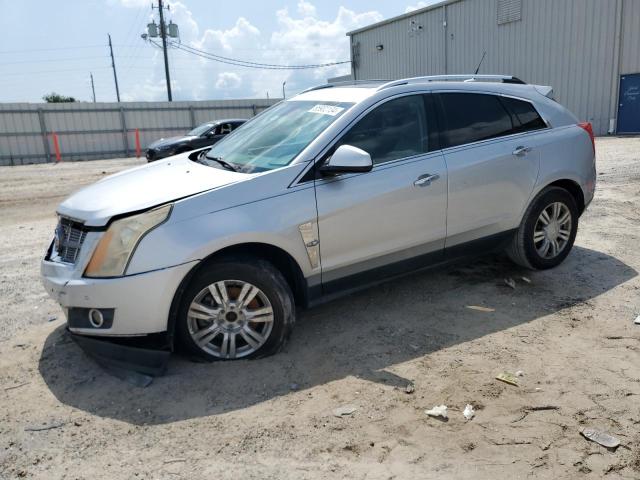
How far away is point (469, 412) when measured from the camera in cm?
303

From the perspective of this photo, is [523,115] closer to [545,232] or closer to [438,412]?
[545,232]

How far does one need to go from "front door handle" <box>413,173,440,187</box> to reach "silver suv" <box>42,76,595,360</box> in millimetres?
11

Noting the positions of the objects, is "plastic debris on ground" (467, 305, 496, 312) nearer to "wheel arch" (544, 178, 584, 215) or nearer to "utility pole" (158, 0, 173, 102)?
"wheel arch" (544, 178, 584, 215)

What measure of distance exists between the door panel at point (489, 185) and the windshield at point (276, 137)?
1.06 m

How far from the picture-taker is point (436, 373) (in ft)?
11.4

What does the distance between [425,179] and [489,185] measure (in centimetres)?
71

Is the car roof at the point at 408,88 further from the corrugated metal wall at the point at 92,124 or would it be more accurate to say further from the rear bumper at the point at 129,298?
the corrugated metal wall at the point at 92,124

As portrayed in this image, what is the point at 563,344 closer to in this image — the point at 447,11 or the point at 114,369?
the point at 114,369

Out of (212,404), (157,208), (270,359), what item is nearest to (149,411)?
(212,404)

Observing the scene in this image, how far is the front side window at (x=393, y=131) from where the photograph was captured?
13.0ft

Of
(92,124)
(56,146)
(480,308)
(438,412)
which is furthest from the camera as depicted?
(92,124)

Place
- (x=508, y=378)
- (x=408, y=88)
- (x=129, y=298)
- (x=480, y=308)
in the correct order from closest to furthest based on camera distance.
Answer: (x=129, y=298)
(x=508, y=378)
(x=408, y=88)
(x=480, y=308)

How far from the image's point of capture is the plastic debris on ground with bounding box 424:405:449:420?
301 centimetres

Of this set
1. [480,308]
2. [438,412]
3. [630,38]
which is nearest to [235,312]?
[438,412]
